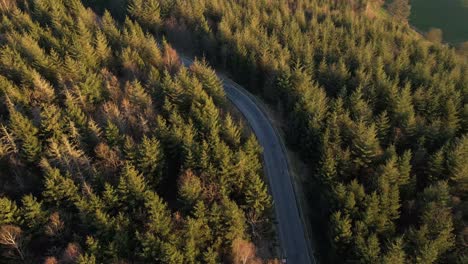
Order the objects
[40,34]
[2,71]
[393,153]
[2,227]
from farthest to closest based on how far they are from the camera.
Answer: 1. [40,34]
2. [2,71]
3. [393,153]
4. [2,227]

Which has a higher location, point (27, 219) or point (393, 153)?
point (393, 153)

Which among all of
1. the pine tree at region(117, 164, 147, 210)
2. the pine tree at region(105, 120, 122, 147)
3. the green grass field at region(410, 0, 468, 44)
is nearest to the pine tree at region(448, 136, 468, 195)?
the pine tree at region(117, 164, 147, 210)

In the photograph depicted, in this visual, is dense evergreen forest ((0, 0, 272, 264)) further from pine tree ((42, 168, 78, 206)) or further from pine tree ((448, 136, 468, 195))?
pine tree ((448, 136, 468, 195))

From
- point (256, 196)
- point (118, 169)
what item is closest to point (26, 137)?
point (118, 169)

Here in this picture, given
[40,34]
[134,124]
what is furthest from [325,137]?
[40,34]

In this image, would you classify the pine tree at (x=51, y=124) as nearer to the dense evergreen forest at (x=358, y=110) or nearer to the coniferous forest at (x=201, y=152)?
the coniferous forest at (x=201, y=152)

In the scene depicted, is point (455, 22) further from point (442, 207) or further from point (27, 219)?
point (27, 219)

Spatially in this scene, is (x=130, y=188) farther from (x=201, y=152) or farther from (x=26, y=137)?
(x=26, y=137)
